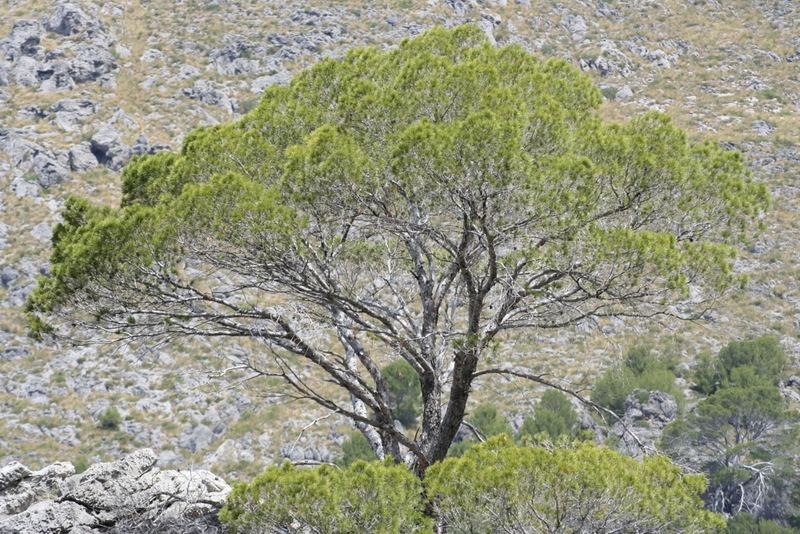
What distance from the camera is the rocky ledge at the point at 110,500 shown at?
914 cm

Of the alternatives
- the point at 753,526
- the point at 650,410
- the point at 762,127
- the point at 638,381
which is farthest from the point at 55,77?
the point at 753,526

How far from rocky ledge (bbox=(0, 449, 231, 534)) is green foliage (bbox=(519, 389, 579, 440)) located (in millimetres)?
23166

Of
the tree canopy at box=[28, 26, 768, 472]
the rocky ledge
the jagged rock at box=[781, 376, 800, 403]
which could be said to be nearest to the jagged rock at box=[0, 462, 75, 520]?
the rocky ledge

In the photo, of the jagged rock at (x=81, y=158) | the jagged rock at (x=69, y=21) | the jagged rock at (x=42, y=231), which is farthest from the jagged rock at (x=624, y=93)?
the jagged rock at (x=42, y=231)

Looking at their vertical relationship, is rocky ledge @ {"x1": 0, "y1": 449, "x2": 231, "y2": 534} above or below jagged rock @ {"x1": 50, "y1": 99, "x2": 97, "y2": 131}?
above

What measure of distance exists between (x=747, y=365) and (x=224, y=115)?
112ft

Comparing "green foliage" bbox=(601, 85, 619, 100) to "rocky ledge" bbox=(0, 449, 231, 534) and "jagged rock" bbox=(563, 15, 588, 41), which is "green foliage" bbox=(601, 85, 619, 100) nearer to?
"jagged rock" bbox=(563, 15, 588, 41)

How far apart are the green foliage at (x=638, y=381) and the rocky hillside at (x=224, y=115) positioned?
4.28 feet

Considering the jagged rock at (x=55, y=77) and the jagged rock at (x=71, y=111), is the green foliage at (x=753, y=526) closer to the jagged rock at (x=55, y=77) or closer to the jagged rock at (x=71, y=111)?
the jagged rock at (x=71, y=111)

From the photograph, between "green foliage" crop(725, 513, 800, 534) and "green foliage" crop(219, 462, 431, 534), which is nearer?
"green foliage" crop(219, 462, 431, 534)

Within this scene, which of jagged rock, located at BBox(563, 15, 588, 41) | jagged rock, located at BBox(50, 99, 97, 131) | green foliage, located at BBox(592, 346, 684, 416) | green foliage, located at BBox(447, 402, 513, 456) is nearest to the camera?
green foliage, located at BBox(447, 402, 513, 456)

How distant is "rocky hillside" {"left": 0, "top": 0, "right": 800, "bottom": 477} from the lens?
107ft

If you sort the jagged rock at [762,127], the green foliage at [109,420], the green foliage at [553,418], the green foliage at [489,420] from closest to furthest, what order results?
the green foliage at [109,420], the green foliage at [489,420], the green foliage at [553,418], the jagged rock at [762,127]

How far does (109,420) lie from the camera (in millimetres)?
31656
